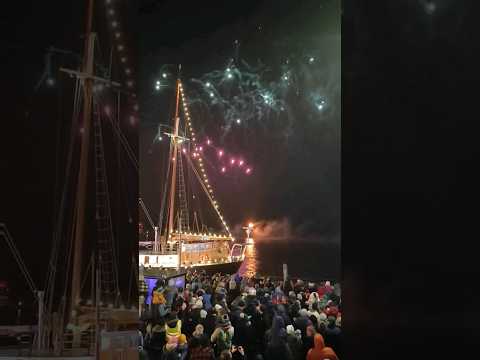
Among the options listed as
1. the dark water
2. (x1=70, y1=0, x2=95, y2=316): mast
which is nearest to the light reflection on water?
the dark water

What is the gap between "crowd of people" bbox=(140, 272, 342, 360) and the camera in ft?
8.63

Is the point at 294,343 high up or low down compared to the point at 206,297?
down

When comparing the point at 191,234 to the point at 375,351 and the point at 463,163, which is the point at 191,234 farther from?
the point at 463,163

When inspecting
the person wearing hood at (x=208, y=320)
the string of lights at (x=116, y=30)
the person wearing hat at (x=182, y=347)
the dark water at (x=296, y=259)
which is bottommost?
the person wearing hat at (x=182, y=347)

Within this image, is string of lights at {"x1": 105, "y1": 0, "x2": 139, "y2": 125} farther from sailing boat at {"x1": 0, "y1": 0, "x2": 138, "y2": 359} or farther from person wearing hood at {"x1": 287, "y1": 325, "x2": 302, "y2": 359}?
person wearing hood at {"x1": 287, "y1": 325, "x2": 302, "y2": 359}

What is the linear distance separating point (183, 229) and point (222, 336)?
36.4 inches

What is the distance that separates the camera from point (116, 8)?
299 cm

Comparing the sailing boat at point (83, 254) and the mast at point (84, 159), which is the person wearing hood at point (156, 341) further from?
the mast at point (84, 159)

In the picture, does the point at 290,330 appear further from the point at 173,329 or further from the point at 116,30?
the point at 116,30

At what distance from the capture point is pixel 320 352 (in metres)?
2.51

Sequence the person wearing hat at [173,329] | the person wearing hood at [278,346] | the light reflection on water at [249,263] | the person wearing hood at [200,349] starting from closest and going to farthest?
the person wearing hood at [278,346], the person wearing hood at [200,349], the person wearing hat at [173,329], the light reflection on water at [249,263]

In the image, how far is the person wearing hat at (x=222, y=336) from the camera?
2793mm

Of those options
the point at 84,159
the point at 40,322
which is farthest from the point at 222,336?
the point at 84,159

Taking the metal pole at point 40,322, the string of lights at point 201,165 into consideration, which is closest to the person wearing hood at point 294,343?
the string of lights at point 201,165
